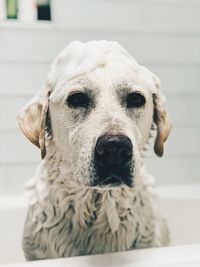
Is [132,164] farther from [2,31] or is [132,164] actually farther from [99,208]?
[2,31]

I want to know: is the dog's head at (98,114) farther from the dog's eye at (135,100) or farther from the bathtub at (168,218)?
the bathtub at (168,218)

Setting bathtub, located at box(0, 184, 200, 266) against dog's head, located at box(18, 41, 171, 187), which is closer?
dog's head, located at box(18, 41, 171, 187)

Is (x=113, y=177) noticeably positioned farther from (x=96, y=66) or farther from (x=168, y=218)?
(x=168, y=218)

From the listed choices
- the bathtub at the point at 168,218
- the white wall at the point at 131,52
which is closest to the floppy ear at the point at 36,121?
the bathtub at the point at 168,218

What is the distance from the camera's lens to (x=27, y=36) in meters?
1.83

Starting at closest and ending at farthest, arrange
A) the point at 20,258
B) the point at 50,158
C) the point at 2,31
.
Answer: the point at 50,158, the point at 20,258, the point at 2,31

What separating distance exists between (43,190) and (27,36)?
832 millimetres

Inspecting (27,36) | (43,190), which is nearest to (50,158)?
(43,190)

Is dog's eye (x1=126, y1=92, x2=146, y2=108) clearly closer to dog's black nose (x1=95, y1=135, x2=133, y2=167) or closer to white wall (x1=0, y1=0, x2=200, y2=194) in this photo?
dog's black nose (x1=95, y1=135, x2=133, y2=167)

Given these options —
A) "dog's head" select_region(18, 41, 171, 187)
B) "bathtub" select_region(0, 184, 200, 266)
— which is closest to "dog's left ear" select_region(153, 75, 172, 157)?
"dog's head" select_region(18, 41, 171, 187)

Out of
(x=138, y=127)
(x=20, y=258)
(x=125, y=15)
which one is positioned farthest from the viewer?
(x=125, y=15)

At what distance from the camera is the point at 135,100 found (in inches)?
41.4

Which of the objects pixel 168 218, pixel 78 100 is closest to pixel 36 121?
pixel 78 100

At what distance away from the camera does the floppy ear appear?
109cm
